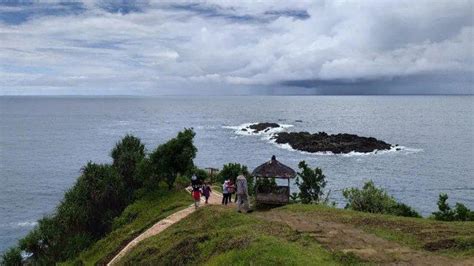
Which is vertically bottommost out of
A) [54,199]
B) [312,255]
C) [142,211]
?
[54,199]

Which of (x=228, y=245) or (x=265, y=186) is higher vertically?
(x=265, y=186)

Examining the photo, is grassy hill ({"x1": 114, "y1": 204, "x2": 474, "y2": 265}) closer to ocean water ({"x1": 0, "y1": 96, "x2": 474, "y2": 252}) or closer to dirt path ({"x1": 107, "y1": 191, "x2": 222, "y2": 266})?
dirt path ({"x1": 107, "y1": 191, "x2": 222, "y2": 266})

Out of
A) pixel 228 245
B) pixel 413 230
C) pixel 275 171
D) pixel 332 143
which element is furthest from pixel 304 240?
pixel 332 143

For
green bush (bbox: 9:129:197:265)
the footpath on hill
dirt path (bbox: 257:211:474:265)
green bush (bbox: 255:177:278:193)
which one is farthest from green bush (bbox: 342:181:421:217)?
green bush (bbox: 9:129:197:265)

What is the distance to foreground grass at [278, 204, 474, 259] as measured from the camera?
67.6 ft

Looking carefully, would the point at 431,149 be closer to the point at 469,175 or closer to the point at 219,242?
the point at 469,175

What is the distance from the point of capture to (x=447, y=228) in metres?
23.8

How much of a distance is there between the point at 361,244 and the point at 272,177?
9931 mm

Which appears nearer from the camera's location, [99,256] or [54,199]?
[99,256]

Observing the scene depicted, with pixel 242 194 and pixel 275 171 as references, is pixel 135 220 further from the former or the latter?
pixel 275 171

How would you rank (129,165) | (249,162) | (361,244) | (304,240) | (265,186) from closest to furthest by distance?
(361,244) < (304,240) < (265,186) < (129,165) < (249,162)

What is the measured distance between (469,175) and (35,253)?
68425mm

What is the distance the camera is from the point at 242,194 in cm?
2908

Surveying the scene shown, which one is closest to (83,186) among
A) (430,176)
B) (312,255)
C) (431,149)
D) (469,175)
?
(312,255)
